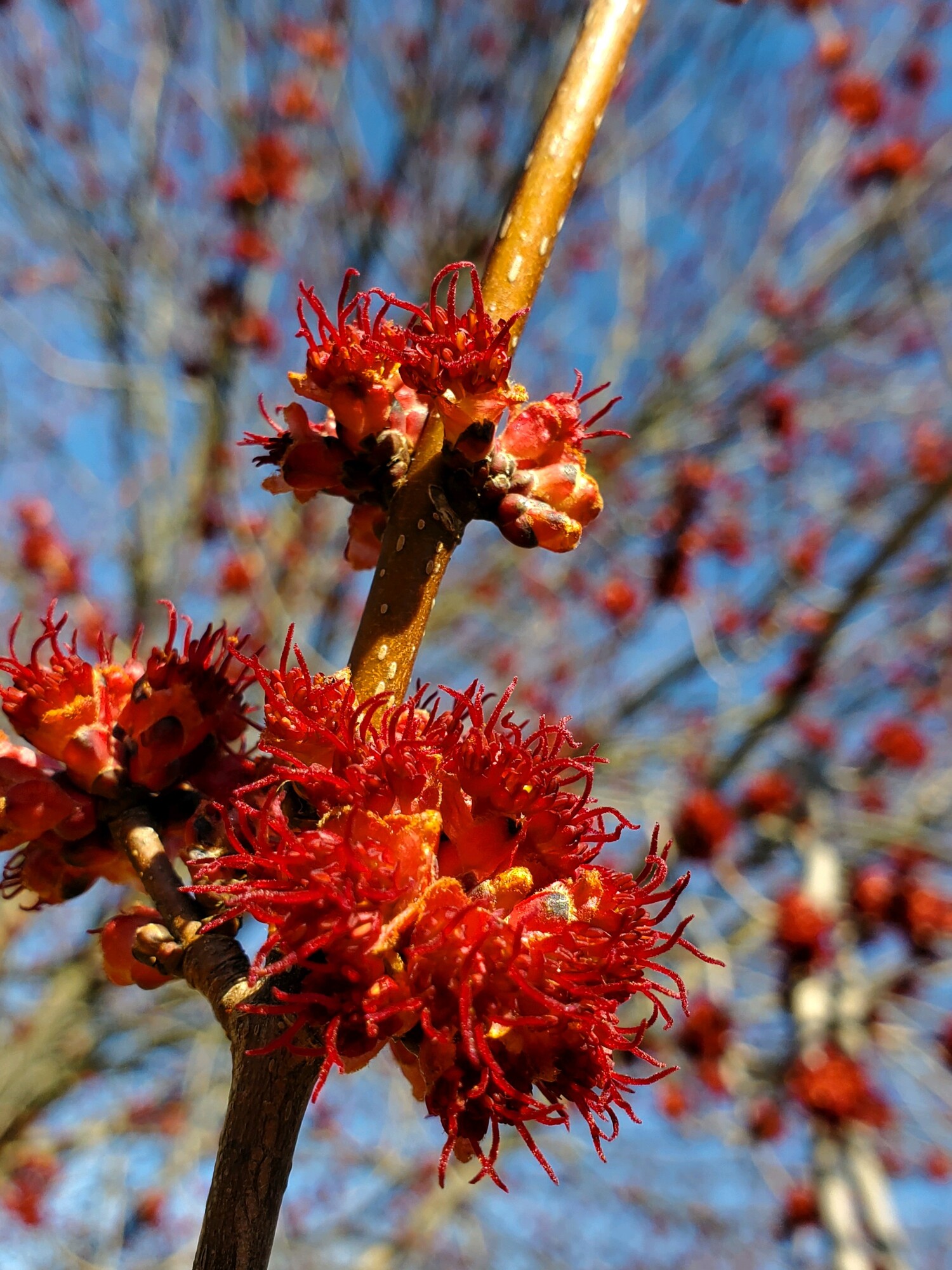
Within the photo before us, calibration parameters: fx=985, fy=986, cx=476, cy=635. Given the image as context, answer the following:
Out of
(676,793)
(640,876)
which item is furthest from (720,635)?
(640,876)

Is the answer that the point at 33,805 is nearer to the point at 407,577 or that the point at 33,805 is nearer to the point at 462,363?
the point at 407,577

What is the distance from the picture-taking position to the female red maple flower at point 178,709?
4.22 ft

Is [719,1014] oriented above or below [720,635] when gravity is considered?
below

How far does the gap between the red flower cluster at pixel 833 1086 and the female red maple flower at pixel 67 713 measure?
3488mm

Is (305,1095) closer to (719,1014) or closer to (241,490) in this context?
(719,1014)

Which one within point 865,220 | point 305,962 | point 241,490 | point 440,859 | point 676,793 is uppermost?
point 865,220

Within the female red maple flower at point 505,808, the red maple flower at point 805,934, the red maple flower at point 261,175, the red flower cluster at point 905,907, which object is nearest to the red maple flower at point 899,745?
the red flower cluster at point 905,907

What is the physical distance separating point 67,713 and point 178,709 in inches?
5.8

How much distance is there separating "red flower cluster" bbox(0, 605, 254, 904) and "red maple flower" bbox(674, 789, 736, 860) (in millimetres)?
3655

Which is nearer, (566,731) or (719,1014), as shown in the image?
(566,731)

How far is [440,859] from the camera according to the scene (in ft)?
3.65

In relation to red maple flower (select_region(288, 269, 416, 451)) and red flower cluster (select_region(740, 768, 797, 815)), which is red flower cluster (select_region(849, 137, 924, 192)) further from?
red maple flower (select_region(288, 269, 416, 451))

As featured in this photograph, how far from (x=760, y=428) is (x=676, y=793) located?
2655mm

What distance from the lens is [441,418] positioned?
126 centimetres
